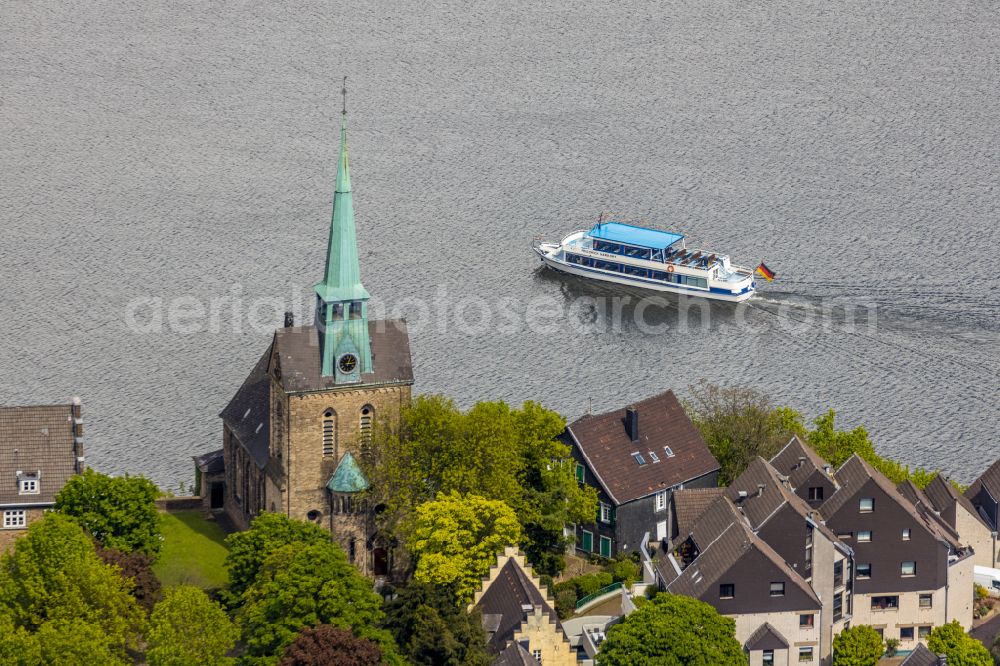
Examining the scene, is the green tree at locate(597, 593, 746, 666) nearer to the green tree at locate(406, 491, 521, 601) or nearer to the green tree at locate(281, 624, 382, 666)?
the green tree at locate(406, 491, 521, 601)

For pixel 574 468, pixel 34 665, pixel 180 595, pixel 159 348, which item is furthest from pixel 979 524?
pixel 159 348

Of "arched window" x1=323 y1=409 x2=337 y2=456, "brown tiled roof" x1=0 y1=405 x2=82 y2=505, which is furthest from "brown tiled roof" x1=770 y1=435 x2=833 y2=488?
"brown tiled roof" x1=0 y1=405 x2=82 y2=505

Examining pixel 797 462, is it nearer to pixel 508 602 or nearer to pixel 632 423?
pixel 632 423

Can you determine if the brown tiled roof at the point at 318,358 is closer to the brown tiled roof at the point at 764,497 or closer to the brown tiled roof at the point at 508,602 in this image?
the brown tiled roof at the point at 508,602

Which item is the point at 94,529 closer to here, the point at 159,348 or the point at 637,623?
the point at 637,623

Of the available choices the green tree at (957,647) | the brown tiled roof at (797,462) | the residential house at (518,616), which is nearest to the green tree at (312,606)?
the residential house at (518,616)
